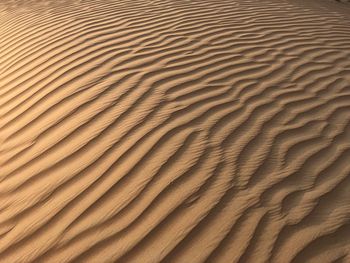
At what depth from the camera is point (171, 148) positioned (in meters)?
2.46

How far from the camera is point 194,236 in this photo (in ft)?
6.41

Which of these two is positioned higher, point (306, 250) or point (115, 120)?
point (115, 120)

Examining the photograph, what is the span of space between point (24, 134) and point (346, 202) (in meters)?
2.13

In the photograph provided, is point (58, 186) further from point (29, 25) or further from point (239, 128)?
point (29, 25)

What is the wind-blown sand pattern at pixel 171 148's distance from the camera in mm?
1953

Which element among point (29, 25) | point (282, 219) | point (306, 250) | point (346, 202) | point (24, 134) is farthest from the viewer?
point (29, 25)

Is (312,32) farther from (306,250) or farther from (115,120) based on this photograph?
(306,250)

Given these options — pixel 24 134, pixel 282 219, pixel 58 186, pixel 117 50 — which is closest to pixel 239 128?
pixel 282 219

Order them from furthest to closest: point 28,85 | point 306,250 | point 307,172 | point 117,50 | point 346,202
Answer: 1. point 117,50
2. point 28,85
3. point 307,172
4. point 346,202
5. point 306,250

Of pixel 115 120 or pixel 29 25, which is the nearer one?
pixel 115 120

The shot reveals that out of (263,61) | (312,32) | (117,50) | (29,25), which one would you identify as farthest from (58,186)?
(312,32)

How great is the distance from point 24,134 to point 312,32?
12.9 feet

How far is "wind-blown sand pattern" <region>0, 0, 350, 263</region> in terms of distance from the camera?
6.41 ft

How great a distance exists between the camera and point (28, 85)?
127 inches
